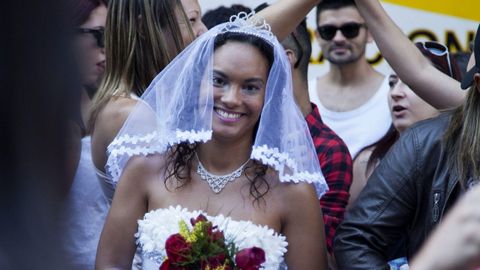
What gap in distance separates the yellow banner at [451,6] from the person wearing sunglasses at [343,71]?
84 cm

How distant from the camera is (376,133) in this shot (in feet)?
16.7

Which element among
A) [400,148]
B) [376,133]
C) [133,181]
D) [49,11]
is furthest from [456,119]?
[49,11]

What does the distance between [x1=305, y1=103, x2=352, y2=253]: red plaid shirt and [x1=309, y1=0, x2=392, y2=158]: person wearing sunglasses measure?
1241 millimetres

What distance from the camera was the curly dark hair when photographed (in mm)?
3203

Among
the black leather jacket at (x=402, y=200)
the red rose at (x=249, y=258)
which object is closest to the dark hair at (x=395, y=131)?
the black leather jacket at (x=402, y=200)

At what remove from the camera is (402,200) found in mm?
3189

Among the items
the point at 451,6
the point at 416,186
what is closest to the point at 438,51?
the point at 416,186

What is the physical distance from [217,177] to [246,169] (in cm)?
11

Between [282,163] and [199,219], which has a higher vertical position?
[282,163]

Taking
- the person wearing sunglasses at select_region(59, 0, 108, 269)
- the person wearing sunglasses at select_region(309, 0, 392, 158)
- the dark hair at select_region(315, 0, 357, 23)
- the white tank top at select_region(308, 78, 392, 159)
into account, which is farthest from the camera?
the dark hair at select_region(315, 0, 357, 23)

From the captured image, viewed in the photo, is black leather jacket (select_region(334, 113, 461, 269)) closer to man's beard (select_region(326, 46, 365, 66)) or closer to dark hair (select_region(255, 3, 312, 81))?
dark hair (select_region(255, 3, 312, 81))

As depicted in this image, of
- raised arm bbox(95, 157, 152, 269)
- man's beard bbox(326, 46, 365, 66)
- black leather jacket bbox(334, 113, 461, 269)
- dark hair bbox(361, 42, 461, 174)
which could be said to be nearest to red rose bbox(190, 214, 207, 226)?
raised arm bbox(95, 157, 152, 269)

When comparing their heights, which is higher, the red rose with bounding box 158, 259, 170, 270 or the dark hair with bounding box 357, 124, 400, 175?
the red rose with bounding box 158, 259, 170, 270

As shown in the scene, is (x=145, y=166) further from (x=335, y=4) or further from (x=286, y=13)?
(x=335, y=4)
